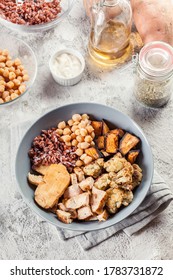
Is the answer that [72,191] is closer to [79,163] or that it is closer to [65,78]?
[79,163]

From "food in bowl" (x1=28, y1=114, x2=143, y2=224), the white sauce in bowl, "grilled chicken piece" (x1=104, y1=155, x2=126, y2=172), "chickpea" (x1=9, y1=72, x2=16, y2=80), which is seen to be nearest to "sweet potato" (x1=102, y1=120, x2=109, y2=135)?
"food in bowl" (x1=28, y1=114, x2=143, y2=224)

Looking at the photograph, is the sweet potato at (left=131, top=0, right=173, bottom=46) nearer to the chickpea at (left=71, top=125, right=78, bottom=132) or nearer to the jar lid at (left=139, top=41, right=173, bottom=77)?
the jar lid at (left=139, top=41, right=173, bottom=77)

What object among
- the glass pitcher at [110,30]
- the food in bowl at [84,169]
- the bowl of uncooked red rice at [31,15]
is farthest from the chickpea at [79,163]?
the bowl of uncooked red rice at [31,15]

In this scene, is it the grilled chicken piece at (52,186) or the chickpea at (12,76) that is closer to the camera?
the grilled chicken piece at (52,186)

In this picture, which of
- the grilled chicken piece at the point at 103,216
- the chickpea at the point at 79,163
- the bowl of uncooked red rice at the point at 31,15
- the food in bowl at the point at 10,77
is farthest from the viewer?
the bowl of uncooked red rice at the point at 31,15

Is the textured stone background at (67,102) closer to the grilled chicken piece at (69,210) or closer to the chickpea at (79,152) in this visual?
the grilled chicken piece at (69,210)
